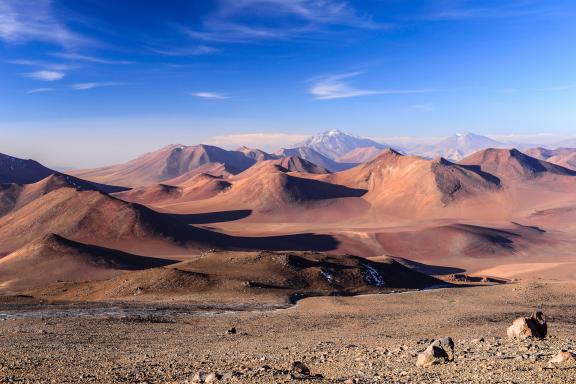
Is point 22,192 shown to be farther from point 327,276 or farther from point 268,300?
point 268,300

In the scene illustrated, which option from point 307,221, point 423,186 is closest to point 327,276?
point 307,221

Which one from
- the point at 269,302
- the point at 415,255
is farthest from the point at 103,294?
the point at 415,255

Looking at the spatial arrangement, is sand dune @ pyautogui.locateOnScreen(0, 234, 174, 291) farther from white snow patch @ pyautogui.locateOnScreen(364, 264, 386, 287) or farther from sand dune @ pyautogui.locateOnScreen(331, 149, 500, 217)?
sand dune @ pyautogui.locateOnScreen(331, 149, 500, 217)

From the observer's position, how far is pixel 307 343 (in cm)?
2277

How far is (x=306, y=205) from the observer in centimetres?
17025

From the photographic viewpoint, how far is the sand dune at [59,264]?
2554 inches

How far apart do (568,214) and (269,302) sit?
136 metres

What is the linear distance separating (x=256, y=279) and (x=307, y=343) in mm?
25254

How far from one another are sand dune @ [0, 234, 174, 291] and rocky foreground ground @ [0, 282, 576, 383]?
28.9 meters

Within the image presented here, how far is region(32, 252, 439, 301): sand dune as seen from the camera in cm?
4378

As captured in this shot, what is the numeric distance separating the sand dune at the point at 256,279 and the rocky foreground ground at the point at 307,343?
7.55 meters

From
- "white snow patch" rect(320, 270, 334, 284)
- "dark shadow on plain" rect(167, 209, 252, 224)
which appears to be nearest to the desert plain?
"white snow patch" rect(320, 270, 334, 284)

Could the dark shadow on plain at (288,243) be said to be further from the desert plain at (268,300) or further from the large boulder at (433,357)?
the large boulder at (433,357)

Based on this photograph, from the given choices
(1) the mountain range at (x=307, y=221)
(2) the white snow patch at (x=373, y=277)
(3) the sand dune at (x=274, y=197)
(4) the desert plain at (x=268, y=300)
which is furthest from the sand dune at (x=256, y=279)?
(3) the sand dune at (x=274, y=197)
